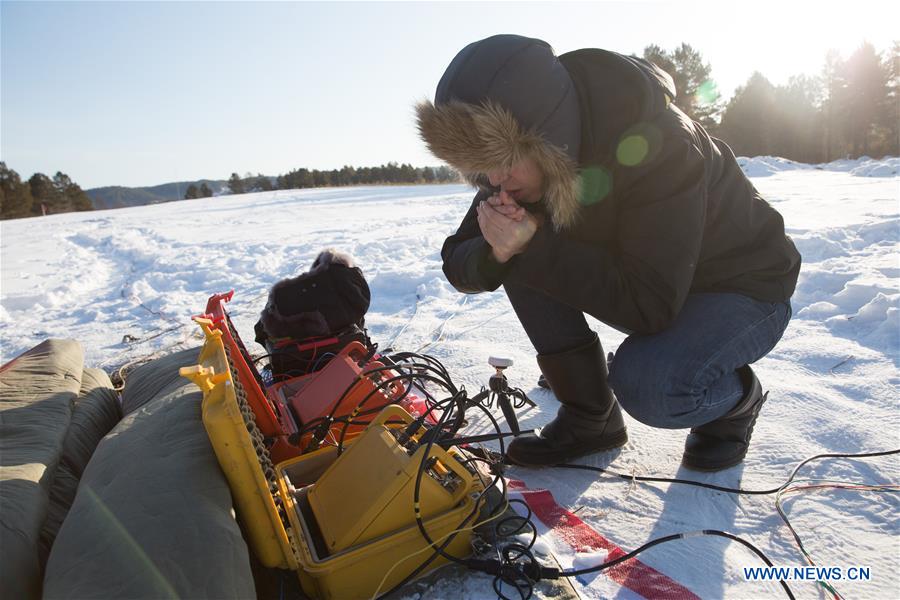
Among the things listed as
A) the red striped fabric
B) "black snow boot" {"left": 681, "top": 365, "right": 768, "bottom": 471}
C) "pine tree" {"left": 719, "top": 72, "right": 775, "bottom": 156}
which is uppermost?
"pine tree" {"left": 719, "top": 72, "right": 775, "bottom": 156}

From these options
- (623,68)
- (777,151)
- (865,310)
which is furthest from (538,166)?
(777,151)

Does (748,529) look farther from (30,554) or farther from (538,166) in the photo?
(30,554)

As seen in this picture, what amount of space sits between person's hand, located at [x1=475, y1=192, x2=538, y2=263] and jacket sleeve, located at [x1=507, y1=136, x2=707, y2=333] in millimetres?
30

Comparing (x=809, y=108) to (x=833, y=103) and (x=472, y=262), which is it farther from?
(x=472, y=262)

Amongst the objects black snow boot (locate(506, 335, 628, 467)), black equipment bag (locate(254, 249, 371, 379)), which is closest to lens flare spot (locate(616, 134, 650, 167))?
black snow boot (locate(506, 335, 628, 467))

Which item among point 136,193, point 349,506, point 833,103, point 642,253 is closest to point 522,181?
point 642,253

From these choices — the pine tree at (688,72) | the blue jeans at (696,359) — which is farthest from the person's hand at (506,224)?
the pine tree at (688,72)

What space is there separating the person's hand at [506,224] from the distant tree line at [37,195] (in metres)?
28.7

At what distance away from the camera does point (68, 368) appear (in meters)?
1.98

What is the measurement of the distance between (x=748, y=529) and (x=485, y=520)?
67cm

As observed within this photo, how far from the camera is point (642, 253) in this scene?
1273mm

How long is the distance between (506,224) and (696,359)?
1.96 feet

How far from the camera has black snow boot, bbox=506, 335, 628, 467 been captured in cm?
165

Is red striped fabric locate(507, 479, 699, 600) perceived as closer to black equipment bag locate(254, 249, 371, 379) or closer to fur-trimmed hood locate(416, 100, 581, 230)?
fur-trimmed hood locate(416, 100, 581, 230)
